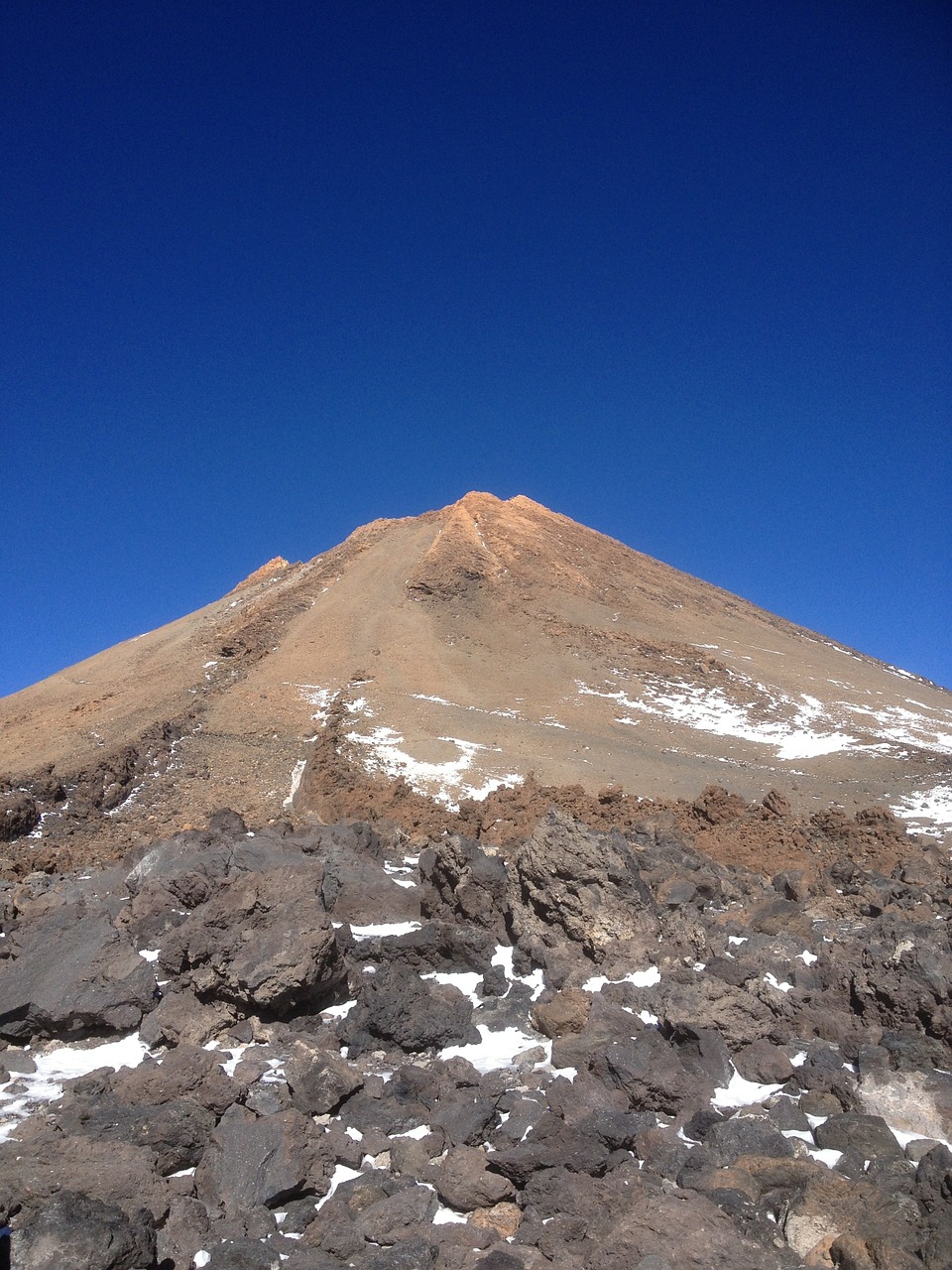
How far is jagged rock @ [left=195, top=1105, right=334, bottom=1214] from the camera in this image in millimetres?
4363

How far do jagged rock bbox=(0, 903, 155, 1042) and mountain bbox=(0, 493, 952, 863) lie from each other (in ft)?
24.0

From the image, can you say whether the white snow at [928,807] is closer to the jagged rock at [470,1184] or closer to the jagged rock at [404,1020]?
the jagged rock at [404,1020]

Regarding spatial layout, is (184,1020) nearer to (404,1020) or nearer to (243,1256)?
(404,1020)

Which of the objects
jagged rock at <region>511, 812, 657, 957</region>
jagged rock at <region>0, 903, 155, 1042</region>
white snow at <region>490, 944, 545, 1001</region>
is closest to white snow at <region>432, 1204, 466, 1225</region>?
white snow at <region>490, 944, 545, 1001</region>

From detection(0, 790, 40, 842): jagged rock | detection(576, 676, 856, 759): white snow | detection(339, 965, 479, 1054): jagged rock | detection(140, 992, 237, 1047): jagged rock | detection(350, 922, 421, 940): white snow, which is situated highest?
detection(576, 676, 856, 759): white snow

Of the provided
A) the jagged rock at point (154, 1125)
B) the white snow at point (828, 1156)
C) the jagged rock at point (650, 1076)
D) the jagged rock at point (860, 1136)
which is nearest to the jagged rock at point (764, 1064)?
the jagged rock at point (650, 1076)

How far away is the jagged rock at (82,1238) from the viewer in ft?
11.5

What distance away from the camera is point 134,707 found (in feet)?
85.6

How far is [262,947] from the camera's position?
20.7ft

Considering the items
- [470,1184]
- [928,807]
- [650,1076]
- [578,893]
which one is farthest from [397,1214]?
[928,807]

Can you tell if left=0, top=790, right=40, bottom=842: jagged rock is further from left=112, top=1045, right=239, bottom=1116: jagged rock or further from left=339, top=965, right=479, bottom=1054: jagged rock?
left=339, top=965, right=479, bottom=1054: jagged rock

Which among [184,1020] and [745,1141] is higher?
[745,1141]

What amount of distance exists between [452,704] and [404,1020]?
20.0 m

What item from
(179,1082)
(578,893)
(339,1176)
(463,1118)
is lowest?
(339,1176)
